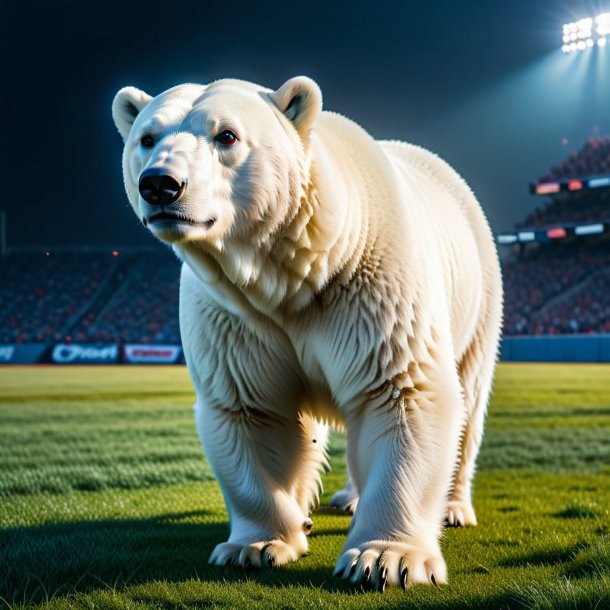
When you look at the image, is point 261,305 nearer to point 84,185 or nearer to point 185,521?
point 185,521

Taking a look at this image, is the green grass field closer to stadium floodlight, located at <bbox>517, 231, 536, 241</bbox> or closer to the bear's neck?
the bear's neck

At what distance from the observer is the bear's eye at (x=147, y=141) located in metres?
2.97

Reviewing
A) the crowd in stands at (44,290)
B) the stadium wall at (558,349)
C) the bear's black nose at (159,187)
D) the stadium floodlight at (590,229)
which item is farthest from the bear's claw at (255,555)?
the stadium floodlight at (590,229)

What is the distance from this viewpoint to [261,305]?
3.20m

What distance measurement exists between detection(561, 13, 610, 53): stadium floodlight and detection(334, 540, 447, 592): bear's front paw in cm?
4592

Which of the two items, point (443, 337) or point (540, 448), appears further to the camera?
point (540, 448)

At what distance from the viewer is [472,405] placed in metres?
4.80

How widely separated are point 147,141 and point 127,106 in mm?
469

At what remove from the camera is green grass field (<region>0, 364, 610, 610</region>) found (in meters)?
Answer: 2.83

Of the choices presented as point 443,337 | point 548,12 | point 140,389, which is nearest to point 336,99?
point 548,12

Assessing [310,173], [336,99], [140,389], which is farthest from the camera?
[336,99]

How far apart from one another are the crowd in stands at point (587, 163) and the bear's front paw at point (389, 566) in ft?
165

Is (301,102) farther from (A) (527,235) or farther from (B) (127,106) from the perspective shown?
(A) (527,235)

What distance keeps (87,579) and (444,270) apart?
2.05 meters
